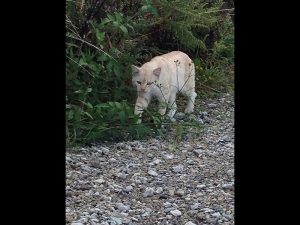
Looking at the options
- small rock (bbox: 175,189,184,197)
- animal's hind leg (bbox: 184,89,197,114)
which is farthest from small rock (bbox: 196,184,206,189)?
animal's hind leg (bbox: 184,89,197,114)

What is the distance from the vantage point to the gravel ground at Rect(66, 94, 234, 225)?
268cm

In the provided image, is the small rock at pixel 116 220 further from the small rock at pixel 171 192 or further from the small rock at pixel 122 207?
the small rock at pixel 171 192

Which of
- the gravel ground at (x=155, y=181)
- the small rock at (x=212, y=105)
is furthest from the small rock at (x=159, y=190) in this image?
the small rock at (x=212, y=105)

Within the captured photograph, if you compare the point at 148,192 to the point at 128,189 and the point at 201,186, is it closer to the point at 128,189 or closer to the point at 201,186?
the point at 128,189

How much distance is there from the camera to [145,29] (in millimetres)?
4668

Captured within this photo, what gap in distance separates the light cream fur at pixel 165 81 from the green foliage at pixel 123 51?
10 centimetres

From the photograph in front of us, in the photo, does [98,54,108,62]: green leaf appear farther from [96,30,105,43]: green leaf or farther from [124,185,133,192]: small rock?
[124,185,133,192]: small rock

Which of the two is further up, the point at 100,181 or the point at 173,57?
the point at 173,57

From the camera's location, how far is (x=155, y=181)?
3127mm

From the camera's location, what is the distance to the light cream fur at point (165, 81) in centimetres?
393

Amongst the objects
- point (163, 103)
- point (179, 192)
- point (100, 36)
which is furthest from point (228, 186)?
point (100, 36)

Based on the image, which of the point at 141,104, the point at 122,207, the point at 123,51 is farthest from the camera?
the point at 123,51

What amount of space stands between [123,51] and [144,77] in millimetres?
426
